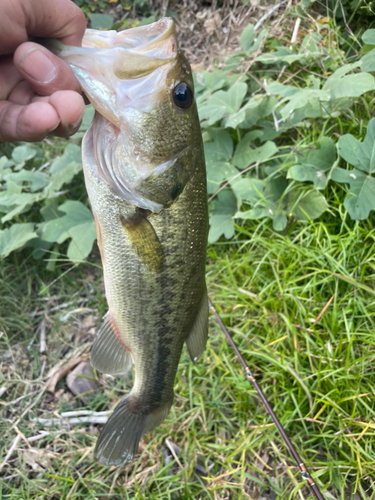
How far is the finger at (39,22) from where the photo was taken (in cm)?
127

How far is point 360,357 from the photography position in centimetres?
210

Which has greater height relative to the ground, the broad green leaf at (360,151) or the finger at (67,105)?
the finger at (67,105)

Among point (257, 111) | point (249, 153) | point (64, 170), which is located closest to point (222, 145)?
point (249, 153)

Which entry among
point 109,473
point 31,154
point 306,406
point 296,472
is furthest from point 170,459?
point 31,154

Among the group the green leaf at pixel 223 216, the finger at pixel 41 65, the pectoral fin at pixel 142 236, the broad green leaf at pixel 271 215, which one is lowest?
the green leaf at pixel 223 216

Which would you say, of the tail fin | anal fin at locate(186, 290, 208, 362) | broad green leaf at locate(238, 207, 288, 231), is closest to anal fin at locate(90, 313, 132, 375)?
the tail fin

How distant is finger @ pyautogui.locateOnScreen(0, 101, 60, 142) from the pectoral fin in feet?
1.51

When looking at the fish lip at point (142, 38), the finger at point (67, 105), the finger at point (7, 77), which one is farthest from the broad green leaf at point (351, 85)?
the finger at point (7, 77)

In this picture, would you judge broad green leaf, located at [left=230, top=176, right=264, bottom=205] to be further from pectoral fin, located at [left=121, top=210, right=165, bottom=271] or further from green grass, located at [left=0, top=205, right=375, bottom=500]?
pectoral fin, located at [left=121, top=210, right=165, bottom=271]

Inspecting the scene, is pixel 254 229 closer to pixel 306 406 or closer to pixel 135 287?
pixel 306 406

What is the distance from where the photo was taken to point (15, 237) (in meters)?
2.97

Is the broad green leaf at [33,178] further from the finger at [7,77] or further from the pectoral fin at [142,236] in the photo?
the pectoral fin at [142,236]

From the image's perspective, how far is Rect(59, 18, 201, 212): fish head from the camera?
130cm

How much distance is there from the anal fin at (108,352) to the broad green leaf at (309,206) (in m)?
1.58
